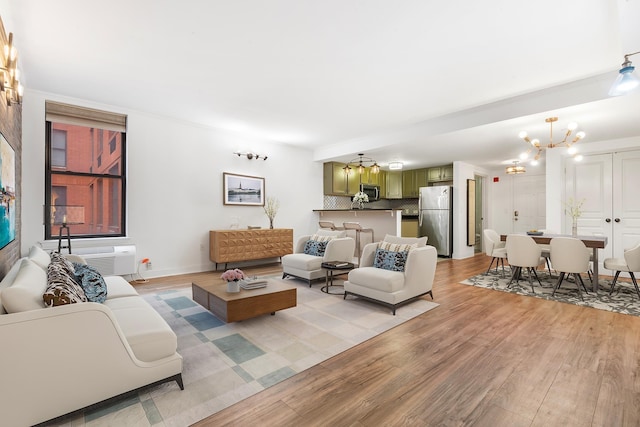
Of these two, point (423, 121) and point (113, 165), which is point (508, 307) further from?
A: point (113, 165)

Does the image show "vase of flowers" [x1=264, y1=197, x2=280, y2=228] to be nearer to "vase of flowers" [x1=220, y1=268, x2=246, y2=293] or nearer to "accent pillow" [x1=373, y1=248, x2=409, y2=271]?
"accent pillow" [x1=373, y1=248, x2=409, y2=271]

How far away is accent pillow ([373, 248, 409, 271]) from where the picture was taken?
361 centimetres

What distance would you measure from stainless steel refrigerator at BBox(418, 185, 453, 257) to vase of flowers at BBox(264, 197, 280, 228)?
3.96m

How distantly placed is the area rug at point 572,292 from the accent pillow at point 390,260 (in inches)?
73.6

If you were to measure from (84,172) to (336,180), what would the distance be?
17.1 feet

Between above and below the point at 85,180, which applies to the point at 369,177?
above

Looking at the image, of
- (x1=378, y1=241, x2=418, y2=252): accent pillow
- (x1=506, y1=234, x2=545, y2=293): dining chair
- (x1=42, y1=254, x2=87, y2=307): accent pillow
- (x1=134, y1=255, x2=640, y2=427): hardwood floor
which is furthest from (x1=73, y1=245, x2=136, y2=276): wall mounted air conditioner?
(x1=506, y1=234, x2=545, y2=293): dining chair

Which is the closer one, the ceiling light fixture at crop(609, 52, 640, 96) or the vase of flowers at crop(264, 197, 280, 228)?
the ceiling light fixture at crop(609, 52, 640, 96)

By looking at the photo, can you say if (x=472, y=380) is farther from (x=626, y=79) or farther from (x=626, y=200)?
(x=626, y=200)

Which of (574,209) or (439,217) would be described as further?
(439,217)

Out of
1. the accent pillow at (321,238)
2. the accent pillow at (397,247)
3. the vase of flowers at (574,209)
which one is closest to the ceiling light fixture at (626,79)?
the accent pillow at (397,247)

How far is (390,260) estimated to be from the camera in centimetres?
371

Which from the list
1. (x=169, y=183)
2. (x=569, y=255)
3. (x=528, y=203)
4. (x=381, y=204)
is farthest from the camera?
(x=381, y=204)

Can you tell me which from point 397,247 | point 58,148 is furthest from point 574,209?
point 58,148
